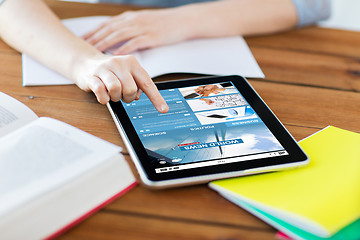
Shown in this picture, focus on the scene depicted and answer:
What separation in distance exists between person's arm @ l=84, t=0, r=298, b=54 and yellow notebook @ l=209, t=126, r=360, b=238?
45cm

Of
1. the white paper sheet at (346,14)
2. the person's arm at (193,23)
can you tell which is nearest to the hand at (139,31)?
the person's arm at (193,23)

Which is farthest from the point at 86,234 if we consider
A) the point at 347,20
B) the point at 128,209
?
the point at 347,20

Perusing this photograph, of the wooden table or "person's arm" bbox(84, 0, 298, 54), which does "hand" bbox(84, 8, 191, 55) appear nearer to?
"person's arm" bbox(84, 0, 298, 54)

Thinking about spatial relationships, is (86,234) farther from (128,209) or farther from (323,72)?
(323,72)

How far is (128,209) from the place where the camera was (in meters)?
0.54

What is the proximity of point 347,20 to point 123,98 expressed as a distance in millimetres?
1963

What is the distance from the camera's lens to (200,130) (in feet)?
2.15

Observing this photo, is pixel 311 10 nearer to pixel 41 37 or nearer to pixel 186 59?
pixel 186 59

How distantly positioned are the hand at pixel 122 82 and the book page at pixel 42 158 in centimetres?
12

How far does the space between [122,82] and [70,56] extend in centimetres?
18

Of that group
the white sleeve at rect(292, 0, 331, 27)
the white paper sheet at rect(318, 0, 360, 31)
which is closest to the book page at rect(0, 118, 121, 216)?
the white sleeve at rect(292, 0, 331, 27)

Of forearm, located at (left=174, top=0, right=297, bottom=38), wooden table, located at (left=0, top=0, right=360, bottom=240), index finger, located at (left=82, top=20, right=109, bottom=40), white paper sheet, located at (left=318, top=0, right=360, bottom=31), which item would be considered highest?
forearm, located at (left=174, top=0, right=297, bottom=38)

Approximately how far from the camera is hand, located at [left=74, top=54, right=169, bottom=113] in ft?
2.22

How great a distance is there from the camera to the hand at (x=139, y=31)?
3.04 ft
